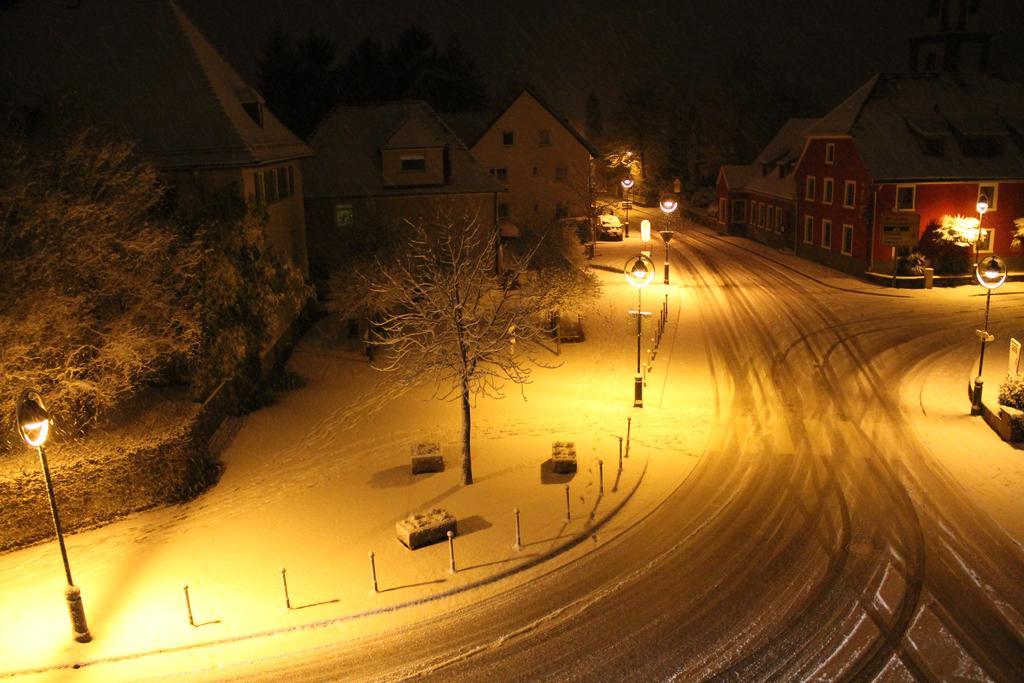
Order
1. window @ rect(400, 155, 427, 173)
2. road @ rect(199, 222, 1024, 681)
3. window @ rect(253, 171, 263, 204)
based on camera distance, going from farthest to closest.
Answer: window @ rect(400, 155, 427, 173), window @ rect(253, 171, 263, 204), road @ rect(199, 222, 1024, 681)

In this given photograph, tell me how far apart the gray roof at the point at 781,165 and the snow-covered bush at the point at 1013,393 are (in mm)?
29035

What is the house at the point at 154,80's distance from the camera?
24844 millimetres

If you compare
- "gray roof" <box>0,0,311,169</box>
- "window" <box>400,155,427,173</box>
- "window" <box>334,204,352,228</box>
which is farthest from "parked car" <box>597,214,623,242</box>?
"gray roof" <box>0,0,311,169</box>

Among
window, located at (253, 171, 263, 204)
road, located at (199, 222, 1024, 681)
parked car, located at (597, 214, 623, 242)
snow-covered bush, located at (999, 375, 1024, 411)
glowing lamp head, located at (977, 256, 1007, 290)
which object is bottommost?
road, located at (199, 222, 1024, 681)

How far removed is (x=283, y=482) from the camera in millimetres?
17812

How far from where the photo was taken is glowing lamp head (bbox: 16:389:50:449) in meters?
11.6

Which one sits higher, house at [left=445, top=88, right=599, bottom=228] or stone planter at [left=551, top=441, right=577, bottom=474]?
house at [left=445, top=88, right=599, bottom=228]

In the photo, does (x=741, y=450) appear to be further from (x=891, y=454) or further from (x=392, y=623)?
(x=392, y=623)

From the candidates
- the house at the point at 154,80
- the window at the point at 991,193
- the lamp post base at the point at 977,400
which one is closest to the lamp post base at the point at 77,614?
the house at the point at 154,80

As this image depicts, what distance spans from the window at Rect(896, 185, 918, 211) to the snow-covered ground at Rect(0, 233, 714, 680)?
20.0 metres

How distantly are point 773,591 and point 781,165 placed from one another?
4307 cm

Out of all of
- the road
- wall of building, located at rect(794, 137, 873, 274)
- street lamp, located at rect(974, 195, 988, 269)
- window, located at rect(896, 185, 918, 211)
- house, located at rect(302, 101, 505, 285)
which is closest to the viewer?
the road

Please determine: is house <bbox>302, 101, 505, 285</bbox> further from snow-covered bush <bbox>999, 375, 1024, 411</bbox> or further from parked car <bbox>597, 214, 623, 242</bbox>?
snow-covered bush <bbox>999, 375, 1024, 411</bbox>

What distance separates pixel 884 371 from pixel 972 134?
68.5 feet
